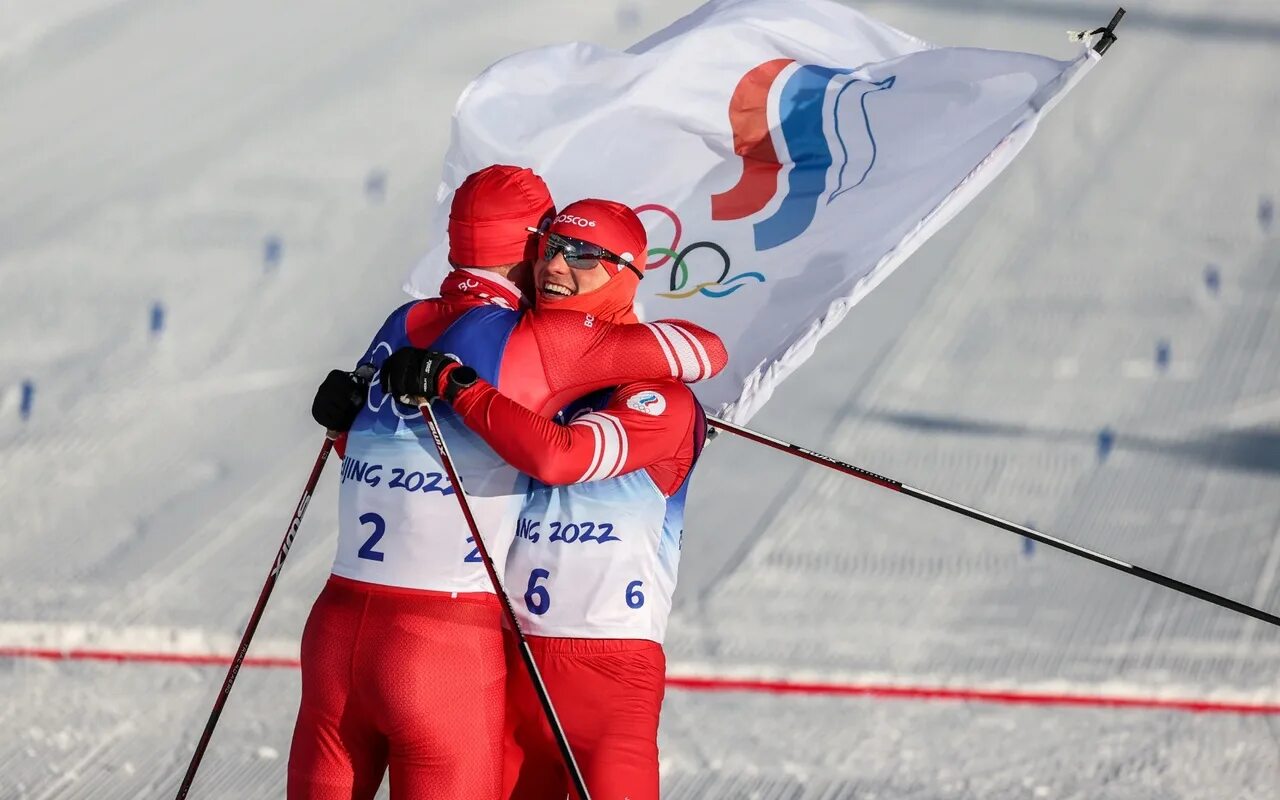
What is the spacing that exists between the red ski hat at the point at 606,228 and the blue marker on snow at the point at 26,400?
9.70 ft

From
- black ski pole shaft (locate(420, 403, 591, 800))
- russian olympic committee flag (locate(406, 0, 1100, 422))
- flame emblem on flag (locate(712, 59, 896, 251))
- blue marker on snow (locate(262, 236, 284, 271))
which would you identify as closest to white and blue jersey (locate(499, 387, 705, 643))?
black ski pole shaft (locate(420, 403, 591, 800))

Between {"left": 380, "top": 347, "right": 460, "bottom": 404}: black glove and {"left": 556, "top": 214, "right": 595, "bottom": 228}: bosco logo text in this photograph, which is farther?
{"left": 556, "top": 214, "right": 595, "bottom": 228}: bosco logo text

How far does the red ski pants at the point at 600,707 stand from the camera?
2416 mm

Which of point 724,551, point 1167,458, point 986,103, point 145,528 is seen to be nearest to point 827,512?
point 724,551

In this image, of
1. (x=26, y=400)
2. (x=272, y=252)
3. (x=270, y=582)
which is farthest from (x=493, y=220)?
(x=26, y=400)

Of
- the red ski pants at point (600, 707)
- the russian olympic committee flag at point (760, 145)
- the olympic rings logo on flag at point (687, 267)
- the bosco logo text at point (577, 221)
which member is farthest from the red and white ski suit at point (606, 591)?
the olympic rings logo on flag at point (687, 267)

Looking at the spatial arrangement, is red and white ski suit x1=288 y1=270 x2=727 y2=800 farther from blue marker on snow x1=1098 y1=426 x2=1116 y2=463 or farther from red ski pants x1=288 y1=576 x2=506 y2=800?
blue marker on snow x1=1098 y1=426 x2=1116 y2=463

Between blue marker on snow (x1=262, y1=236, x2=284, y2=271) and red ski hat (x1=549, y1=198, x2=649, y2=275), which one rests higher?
red ski hat (x1=549, y1=198, x2=649, y2=275)

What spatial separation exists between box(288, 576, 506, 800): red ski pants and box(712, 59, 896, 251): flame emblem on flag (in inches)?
53.9

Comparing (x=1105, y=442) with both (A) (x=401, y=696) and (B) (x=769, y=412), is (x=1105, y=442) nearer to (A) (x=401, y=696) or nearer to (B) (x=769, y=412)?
(B) (x=769, y=412)

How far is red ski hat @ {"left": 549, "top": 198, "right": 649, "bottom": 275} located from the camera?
2.60m

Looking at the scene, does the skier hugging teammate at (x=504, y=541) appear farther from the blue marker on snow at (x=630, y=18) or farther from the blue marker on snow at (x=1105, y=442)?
the blue marker on snow at (x=630, y=18)

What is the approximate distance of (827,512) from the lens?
4.78m

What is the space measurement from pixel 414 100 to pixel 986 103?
2.71 meters
